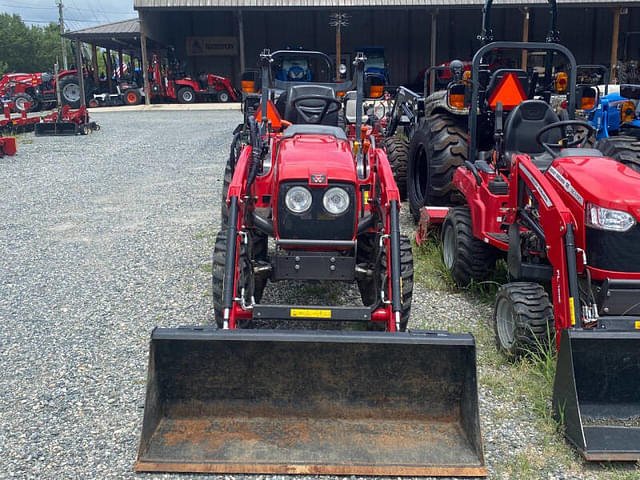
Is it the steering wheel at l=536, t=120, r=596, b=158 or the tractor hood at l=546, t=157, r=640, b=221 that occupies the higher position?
the steering wheel at l=536, t=120, r=596, b=158

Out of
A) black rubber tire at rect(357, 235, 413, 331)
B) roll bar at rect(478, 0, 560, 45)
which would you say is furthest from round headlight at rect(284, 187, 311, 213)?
roll bar at rect(478, 0, 560, 45)

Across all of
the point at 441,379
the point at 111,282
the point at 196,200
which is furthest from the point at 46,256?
the point at 441,379

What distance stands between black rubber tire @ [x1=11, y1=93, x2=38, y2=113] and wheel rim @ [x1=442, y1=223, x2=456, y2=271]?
2428 cm

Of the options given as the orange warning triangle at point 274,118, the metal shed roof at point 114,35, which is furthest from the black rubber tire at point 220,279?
the metal shed roof at point 114,35

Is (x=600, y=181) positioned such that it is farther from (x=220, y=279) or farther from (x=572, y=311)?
(x=220, y=279)

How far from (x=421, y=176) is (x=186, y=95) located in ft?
65.7

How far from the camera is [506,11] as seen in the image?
89.2 feet

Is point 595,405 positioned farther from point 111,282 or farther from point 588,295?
point 111,282

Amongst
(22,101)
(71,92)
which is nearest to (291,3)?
(71,92)

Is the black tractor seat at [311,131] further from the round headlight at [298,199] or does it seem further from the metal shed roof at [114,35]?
the metal shed roof at [114,35]

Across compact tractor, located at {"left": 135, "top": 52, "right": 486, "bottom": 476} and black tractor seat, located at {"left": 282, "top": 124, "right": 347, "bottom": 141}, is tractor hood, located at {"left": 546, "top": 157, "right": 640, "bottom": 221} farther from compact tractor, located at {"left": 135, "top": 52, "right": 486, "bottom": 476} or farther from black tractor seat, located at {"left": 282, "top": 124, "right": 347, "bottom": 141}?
black tractor seat, located at {"left": 282, "top": 124, "right": 347, "bottom": 141}

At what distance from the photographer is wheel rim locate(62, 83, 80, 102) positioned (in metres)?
26.1

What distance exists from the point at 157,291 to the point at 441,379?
288 centimetres

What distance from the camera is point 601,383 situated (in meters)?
3.22
